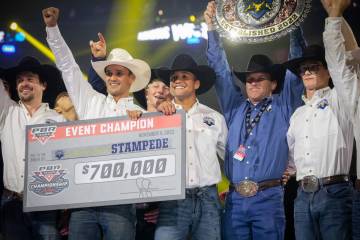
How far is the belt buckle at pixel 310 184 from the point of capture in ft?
13.3

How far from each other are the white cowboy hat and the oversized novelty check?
0.54 metres

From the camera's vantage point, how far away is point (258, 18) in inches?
191

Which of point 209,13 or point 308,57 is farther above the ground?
point 209,13

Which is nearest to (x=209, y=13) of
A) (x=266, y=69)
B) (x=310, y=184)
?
(x=266, y=69)

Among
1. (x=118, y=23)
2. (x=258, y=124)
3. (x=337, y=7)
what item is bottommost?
(x=258, y=124)

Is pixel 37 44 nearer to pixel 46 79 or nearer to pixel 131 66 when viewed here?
pixel 46 79

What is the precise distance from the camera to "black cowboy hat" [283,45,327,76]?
14.6 feet

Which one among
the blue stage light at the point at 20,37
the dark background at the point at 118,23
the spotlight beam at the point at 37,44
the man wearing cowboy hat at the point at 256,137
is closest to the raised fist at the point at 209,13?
the man wearing cowboy hat at the point at 256,137

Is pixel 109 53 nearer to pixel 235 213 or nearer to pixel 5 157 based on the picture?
pixel 5 157

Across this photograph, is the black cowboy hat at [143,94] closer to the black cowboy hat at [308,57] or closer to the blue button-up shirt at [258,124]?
the blue button-up shirt at [258,124]

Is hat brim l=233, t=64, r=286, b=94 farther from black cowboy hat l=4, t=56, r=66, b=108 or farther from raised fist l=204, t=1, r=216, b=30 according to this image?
black cowboy hat l=4, t=56, r=66, b=108

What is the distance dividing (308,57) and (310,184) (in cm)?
103

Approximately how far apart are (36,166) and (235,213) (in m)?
1.63

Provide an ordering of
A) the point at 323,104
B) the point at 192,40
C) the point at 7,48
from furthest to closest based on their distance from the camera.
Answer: the point at 7,48 < the point at 192,40 < the point at 323,104
